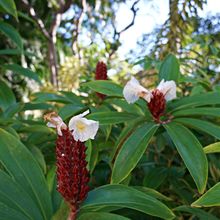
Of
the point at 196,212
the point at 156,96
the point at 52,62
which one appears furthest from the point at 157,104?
the point at 52,62

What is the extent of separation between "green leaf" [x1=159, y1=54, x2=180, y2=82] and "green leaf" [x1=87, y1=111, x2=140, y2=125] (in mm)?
210

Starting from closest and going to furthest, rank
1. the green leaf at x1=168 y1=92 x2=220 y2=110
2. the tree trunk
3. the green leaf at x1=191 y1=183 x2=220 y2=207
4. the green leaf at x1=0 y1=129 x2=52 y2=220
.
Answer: the green leaf at x1=191 y1=183 x2=220 y2=207, the green leaf at x1=0 y1=129 x2=52 y2=220, the green leaf at x1=168 y1=92 x2=220 y2=110, the tree trunk

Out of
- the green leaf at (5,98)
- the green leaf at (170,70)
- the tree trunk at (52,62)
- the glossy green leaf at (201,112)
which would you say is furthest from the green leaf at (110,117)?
the tree trunk at (52,62)

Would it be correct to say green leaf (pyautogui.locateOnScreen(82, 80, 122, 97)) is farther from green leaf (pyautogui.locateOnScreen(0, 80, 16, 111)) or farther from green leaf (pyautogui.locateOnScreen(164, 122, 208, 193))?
green leaf (pyautogui.locateOnScreen(0, 80, 16, 111))

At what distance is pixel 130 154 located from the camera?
778 mm

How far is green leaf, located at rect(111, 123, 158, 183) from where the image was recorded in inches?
29.3

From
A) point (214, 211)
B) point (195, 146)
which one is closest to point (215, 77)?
point (214, 211)

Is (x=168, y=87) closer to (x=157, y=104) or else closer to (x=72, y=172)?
(x=157, y=104)

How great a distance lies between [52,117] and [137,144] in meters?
0.21

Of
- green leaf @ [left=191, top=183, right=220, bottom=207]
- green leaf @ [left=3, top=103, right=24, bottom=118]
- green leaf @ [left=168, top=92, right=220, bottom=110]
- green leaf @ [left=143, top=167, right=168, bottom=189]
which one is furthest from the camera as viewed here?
green leaf @ [left=3, top=103, right=24, bottom=118]

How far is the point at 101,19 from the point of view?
7.92 meters

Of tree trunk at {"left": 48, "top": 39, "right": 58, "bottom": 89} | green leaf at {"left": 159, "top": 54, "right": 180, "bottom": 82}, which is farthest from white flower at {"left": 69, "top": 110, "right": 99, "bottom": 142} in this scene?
tree trunk at {"left": 48, "top": 39, "right": 58, "bottom": 89}

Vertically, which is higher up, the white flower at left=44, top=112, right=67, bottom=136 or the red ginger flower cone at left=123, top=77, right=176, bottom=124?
the red ginger flower cone at left=123, top=77, right=176, bottom=124

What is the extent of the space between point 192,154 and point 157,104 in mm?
201
